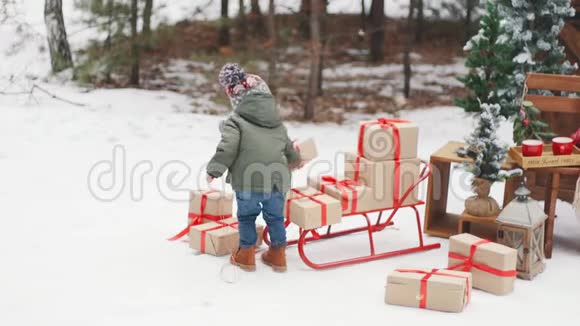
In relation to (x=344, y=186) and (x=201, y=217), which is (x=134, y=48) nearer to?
(x=201, y=217)

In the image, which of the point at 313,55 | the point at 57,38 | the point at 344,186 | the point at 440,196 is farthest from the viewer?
the point at 57,38

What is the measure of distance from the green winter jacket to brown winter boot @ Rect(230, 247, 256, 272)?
50cm

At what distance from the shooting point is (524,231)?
17.4 feet

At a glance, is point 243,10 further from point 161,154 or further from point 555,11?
point 555,11

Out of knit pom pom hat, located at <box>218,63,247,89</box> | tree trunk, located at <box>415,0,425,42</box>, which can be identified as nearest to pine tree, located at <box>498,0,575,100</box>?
knit pom pom hat, located at <box>218,63,247,89</box>

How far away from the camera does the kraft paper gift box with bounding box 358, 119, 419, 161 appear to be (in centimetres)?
562

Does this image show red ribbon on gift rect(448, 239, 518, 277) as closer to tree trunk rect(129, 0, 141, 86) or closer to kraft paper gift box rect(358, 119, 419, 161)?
kraft paper gift box rect(358, 119, 419, 161)

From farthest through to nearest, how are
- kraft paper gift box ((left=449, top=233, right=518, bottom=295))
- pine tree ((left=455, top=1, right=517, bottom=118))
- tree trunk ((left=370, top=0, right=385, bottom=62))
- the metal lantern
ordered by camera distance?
tree trunk ((left=370, top=0, right=385, bottom=62))
pine tree ((left=455, top=1, right=517, bottom=118))
the metal lantern
kraft paper gift box ((left=449, top=233, right=518, bottom=295))

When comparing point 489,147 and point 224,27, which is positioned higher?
point 224,27

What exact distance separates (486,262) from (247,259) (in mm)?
1623

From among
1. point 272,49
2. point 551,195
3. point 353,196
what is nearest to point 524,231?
point 551,195

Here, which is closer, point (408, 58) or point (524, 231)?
point (524, 231)

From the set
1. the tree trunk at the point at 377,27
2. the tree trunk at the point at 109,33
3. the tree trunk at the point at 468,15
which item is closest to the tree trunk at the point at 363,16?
the tree trunk at the point at 377,27

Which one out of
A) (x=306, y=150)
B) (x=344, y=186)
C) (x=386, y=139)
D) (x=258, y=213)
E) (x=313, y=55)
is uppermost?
(x=313, y=55)
